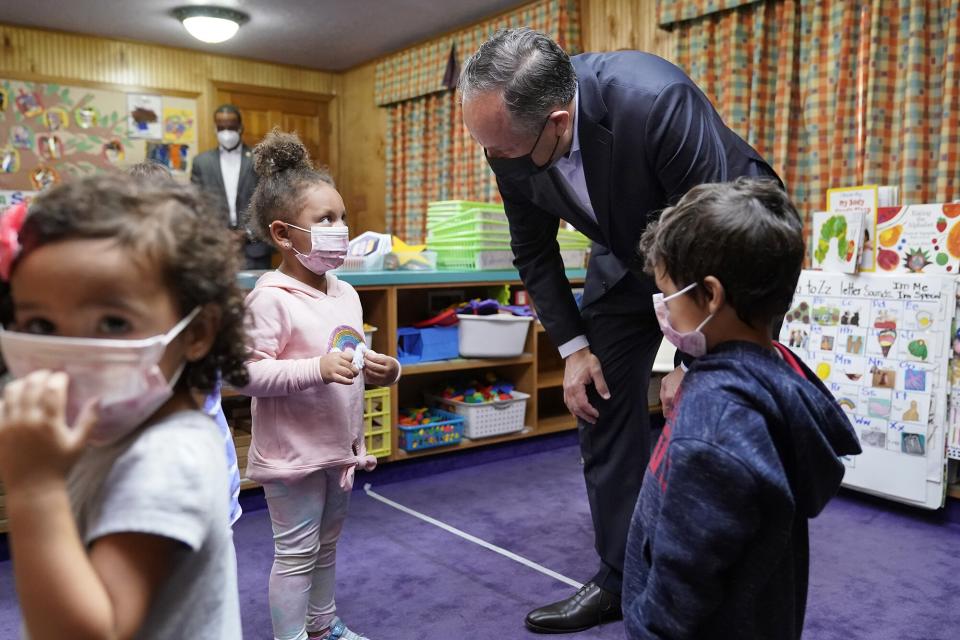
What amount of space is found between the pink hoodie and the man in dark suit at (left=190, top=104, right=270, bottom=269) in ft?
11.8

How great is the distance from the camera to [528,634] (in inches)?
71.9

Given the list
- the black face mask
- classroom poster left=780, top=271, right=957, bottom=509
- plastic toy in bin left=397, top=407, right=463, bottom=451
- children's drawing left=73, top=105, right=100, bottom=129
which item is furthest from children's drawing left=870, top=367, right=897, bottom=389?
children's drawing left=73, top=105, right=100, bottom=129

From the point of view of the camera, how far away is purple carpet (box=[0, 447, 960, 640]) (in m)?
1.88

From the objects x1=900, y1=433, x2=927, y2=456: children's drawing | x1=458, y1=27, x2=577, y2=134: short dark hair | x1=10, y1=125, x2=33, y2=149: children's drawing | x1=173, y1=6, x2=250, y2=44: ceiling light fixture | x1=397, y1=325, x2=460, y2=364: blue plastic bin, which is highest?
x1=173, y1=6, x2=250, y2=44: ceiling light fixture

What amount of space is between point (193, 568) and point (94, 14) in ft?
19.4

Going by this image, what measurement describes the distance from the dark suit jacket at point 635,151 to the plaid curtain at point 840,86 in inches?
75.4

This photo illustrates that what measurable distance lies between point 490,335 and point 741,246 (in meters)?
2.30

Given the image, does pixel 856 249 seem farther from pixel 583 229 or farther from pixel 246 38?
pixel 246 38

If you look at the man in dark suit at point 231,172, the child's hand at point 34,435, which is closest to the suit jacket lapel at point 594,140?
the child's hand at point 34,435

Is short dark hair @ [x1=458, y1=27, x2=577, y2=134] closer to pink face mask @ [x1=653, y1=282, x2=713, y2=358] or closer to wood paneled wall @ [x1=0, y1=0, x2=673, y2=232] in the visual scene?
pink face mask @ [x1=653, y1=282, x2=713, y2=358]

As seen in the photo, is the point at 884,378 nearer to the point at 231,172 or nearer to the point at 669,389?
the point at 669,389

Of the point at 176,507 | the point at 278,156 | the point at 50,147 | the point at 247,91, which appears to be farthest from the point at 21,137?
→ the point at 176,507

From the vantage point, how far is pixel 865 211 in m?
2.75

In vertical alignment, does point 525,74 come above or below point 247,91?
below
